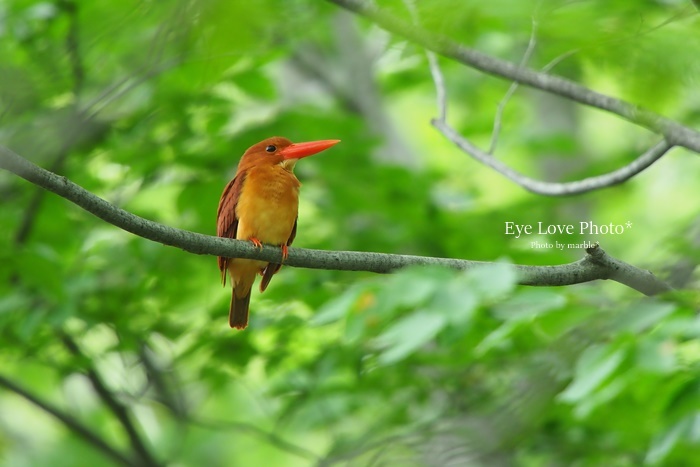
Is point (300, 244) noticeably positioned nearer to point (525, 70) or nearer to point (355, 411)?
point (355, 411)

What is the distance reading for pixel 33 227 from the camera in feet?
15.6

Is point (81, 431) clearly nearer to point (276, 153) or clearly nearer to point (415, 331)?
point (276, 153)

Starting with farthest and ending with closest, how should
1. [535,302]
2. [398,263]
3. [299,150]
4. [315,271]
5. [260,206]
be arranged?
1. [315,271]
2. [299,150]
3. [260,206]
4. [398,263]
5. [535,302]

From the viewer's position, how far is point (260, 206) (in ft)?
13.1

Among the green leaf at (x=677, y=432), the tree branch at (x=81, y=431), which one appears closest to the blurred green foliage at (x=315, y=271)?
the green leaf at (x=677, y=432)

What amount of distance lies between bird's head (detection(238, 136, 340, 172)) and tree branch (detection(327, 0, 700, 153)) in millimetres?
1003

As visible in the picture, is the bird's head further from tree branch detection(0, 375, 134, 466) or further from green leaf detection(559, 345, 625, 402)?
green leaf detection(559, 345, 625, 402)

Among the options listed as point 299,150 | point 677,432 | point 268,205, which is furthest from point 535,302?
point 299,150

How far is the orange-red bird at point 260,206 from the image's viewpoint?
13.0ft

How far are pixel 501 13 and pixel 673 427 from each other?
1372 millimetres

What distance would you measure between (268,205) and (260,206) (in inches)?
1.6

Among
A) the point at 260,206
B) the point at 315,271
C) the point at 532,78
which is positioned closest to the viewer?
the point at 532,78

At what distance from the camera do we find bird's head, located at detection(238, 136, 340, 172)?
429 cm

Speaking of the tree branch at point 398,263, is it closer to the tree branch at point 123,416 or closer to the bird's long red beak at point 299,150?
the bird's long red beak at point 299,150
